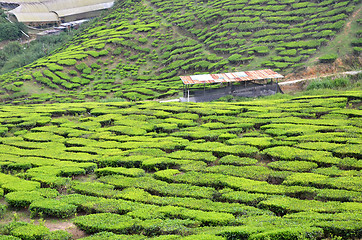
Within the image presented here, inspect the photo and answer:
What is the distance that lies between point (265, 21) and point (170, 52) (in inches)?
569

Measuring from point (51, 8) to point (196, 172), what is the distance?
79.6m

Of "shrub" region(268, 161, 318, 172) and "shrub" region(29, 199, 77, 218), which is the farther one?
"shrub" region(268, 161, 318, 172)

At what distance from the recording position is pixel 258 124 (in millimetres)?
22672

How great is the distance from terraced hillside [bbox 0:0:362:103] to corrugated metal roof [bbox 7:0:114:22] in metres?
21.2

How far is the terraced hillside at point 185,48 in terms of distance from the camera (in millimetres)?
42125

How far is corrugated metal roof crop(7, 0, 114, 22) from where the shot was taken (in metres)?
77.2

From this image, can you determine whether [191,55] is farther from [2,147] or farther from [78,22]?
[78,22]

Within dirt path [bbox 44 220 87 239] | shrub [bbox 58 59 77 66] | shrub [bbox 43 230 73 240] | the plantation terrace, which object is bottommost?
dirt path [bbox 44 220 87 239]

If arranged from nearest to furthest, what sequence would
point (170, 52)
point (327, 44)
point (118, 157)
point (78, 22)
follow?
point (118, 157)
point (327, 44)
point (170, 52)
point (78, 22)

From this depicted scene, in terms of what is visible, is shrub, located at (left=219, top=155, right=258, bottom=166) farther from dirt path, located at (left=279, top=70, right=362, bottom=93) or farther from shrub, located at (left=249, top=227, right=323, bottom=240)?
dirt path, located at (left=279, top=70, right=362, bottom=93)

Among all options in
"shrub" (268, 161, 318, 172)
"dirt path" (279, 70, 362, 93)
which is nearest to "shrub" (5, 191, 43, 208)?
"shrub" (268, 161, 318, 172)

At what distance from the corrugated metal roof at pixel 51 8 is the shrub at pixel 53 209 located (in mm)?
70673

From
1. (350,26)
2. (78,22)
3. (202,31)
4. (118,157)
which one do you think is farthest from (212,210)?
(78,22)

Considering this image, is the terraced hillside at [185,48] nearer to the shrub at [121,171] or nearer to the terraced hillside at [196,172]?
the terraced hillside at [196,172]
